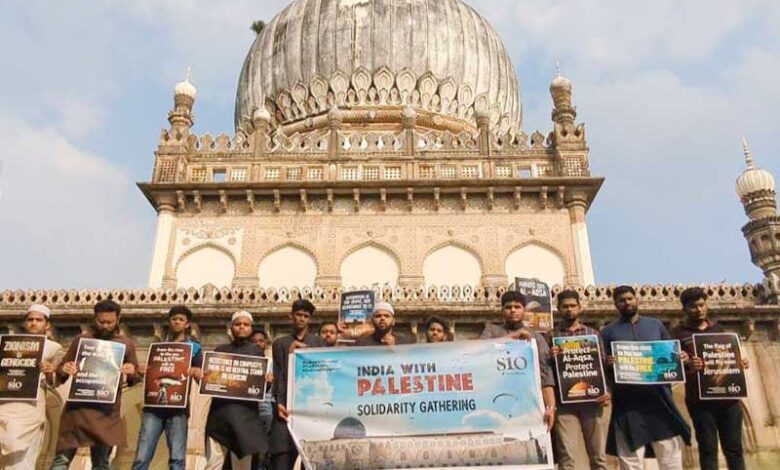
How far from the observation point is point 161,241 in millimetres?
16281

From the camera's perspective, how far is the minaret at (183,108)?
1783cm

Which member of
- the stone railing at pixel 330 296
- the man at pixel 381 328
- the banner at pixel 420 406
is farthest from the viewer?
the stone railing at pixel 330 296

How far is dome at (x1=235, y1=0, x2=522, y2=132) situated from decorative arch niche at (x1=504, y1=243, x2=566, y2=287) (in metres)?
5.25

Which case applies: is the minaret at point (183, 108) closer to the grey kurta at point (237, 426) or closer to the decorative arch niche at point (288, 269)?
the decorative arch niche at point (288, 269)

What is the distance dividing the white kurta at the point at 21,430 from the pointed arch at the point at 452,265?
10.8 meters

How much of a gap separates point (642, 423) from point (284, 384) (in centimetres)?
293

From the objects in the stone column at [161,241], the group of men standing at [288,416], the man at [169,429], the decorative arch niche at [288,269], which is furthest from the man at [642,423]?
the stone column at [161,241]

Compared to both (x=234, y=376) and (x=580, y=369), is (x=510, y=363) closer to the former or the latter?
(x=580, y=369)

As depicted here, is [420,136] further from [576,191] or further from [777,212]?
[777,212]

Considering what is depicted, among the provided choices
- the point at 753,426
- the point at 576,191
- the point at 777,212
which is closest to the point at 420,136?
the point at 576,191

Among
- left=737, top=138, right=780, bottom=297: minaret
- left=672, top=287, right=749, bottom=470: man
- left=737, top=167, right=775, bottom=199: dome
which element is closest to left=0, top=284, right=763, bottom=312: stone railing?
left=737, top=138, right=780, bottom=297: minaret

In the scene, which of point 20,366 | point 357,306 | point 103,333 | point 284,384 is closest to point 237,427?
point 284,384

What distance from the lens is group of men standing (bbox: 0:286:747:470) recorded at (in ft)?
18.6

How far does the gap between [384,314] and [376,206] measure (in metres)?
10.8
